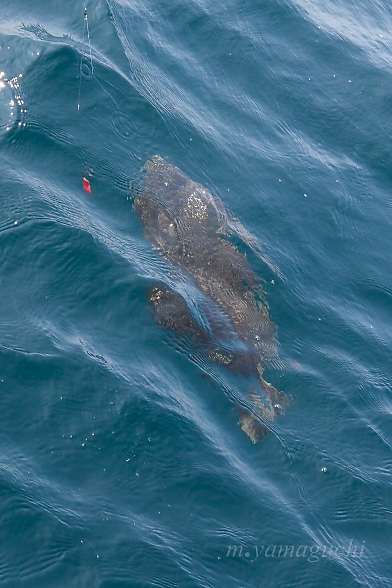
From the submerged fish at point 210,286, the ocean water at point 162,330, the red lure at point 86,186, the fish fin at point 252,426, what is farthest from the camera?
the red lure at point 86,186

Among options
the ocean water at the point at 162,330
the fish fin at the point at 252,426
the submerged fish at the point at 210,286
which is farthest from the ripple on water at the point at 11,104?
the fish fin at the point at 252,426

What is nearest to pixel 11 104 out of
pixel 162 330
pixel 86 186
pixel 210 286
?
pixel 86 186

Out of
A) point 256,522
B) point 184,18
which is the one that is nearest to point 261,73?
point 184,18

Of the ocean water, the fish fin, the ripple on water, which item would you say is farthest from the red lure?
the fish fin

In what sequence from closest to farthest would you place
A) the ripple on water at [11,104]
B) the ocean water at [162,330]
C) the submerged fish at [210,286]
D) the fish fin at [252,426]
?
1. the ocean water at [162,330]
2. the fish fin at [252,426]
3. the submerged fish at [210,286]
4. the ripple on water at [11,104]

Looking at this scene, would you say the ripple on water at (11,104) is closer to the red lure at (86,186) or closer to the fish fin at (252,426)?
the red lure at (86,186)
